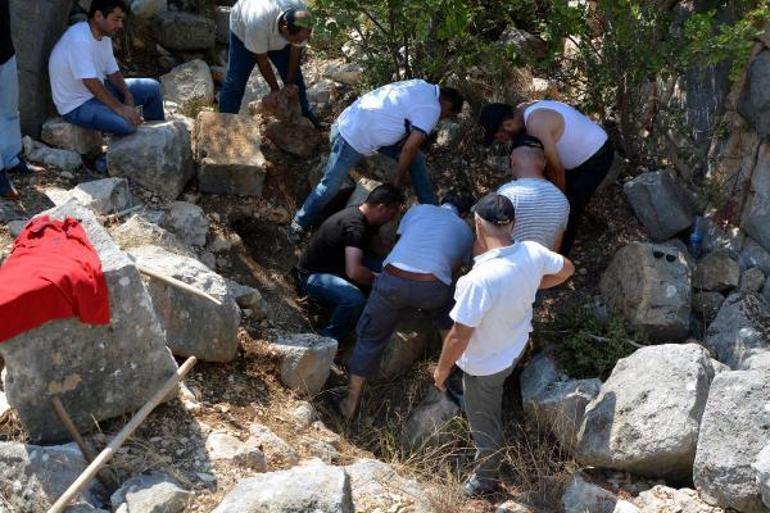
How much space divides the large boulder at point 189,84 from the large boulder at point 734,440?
4.97 metres

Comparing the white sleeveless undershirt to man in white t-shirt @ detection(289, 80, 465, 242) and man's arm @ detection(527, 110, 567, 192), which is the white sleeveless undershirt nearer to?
man's arm @ detection(527, 110, 567, 192)

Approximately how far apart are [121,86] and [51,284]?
2844mm

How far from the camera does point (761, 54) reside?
6355 millimetres

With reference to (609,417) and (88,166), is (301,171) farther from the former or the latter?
(609,417)

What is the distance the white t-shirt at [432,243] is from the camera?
18.7 feet

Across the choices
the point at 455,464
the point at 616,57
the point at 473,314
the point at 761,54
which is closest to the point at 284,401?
the point at 455,464

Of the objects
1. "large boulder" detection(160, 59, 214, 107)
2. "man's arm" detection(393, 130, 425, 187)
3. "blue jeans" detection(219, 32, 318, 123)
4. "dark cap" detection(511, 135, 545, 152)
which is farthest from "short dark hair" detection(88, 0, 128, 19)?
"dark cap" detection(511, 135, 545, 152)

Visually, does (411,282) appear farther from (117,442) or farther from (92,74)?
(92,74)

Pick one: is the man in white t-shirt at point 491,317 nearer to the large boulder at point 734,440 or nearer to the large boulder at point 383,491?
the large boulder at point 383,491

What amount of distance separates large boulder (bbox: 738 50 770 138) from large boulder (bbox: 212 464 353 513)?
3907 millimetres

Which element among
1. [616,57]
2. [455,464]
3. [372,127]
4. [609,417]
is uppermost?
[616,57]

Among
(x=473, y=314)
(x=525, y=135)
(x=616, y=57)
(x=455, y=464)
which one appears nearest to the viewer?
(x=473, y=314)

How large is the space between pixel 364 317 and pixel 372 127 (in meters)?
1.37

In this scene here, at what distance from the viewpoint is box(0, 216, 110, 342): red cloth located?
4328 millimetres
